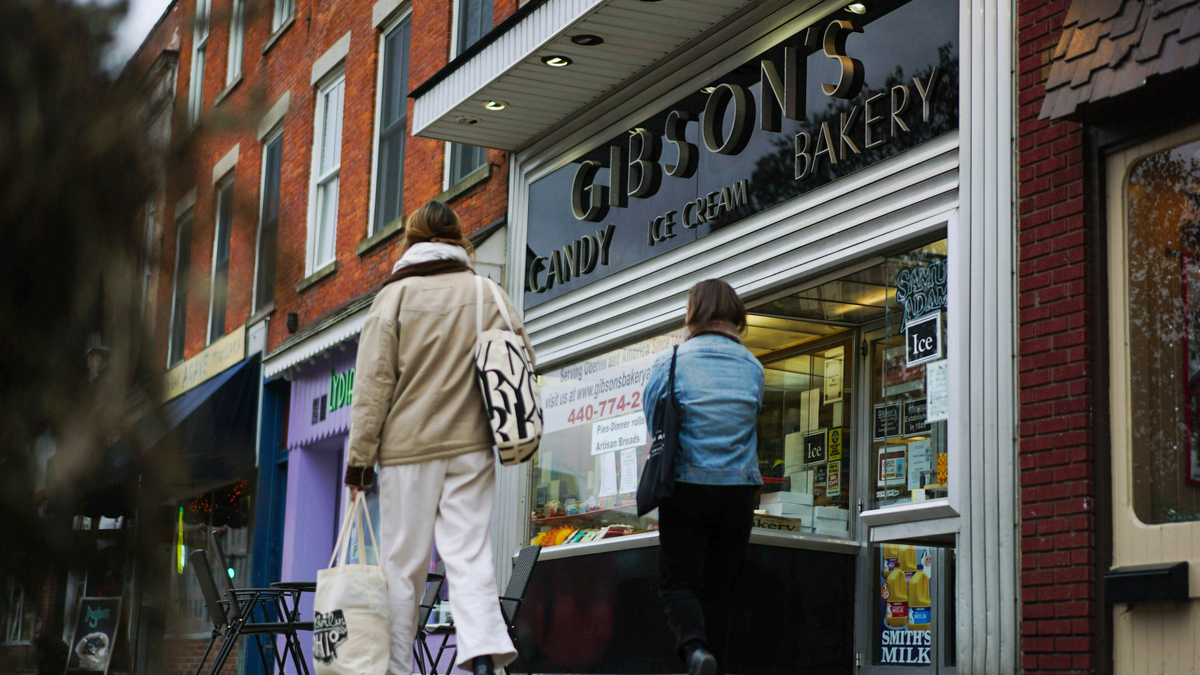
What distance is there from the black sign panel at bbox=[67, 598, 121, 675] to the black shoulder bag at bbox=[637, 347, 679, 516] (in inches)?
177

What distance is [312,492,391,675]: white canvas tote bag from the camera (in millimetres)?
4738

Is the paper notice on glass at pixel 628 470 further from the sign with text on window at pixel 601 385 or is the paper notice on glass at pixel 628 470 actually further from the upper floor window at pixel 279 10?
the upper floor window at pixel 279 10

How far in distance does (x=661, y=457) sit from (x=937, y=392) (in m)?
1.85

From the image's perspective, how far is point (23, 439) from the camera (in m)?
1.10

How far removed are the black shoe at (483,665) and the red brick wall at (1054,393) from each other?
248 cm

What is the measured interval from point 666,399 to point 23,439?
4740 mm

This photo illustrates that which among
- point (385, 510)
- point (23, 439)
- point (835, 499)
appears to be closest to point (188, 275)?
point (23, 439)

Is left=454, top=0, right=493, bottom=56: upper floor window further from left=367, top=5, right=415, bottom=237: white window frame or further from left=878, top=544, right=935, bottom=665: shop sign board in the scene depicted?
left=878, top=544, right=935, bottom=665: shop sign board

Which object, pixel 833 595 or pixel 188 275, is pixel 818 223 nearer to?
pixel 833 595

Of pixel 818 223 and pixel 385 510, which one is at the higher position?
pixel 818 223

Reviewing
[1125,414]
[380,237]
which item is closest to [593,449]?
[380,237]

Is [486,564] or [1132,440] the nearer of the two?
[486,564]

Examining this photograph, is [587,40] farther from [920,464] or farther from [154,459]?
[154,459]

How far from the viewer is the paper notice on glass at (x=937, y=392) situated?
6686 millimetres
